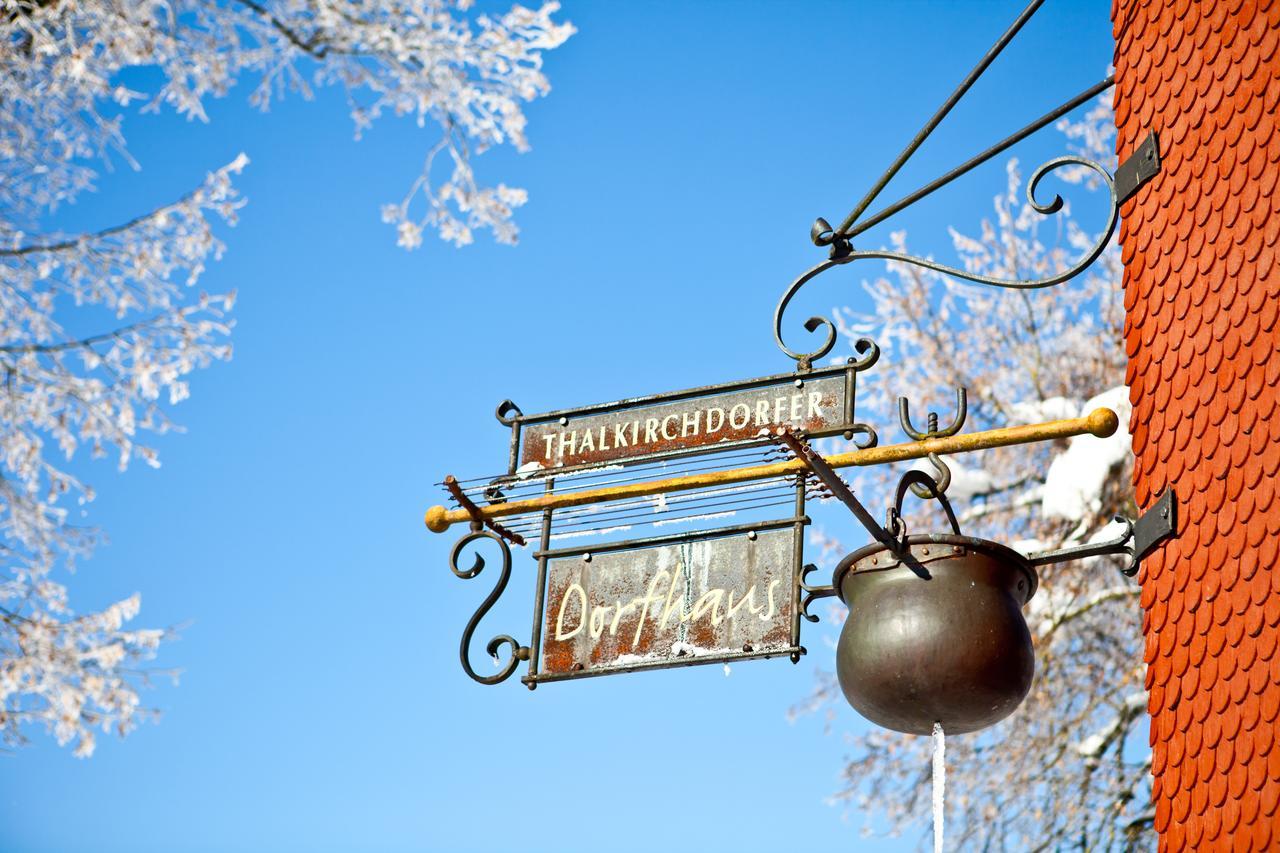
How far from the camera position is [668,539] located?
4297mm

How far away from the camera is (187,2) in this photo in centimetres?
940

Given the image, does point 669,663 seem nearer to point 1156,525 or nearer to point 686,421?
point 686,421

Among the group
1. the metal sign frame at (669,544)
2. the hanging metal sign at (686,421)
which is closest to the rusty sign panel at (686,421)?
the hanging metal sign at (686,421)

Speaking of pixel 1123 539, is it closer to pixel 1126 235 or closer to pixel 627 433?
pixel 1126 235

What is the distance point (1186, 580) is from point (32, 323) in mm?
7613

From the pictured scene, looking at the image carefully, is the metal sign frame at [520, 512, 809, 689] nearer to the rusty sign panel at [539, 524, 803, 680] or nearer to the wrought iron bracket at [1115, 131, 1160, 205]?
Answer: the rusty sign panel at [539, 524, 803, 680]

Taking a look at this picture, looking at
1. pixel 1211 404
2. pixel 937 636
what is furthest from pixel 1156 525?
pixel 937 636

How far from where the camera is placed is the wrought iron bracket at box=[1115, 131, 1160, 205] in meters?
4.29

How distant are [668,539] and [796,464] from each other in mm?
419

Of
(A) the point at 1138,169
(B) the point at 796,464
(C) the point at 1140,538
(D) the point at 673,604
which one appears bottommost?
(D) the point at 673,604

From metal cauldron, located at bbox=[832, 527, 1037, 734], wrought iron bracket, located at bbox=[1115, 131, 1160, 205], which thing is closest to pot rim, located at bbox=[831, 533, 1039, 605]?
metal cauldron, located at bbox=[832, 527, 1037, 734]

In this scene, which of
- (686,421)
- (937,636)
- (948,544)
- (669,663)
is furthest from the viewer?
(686,421)

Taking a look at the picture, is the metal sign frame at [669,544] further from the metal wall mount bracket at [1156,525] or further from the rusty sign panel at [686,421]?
the metal wall mount bracket at [1156,525]

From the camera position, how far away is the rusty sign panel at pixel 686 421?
433 centimetres
